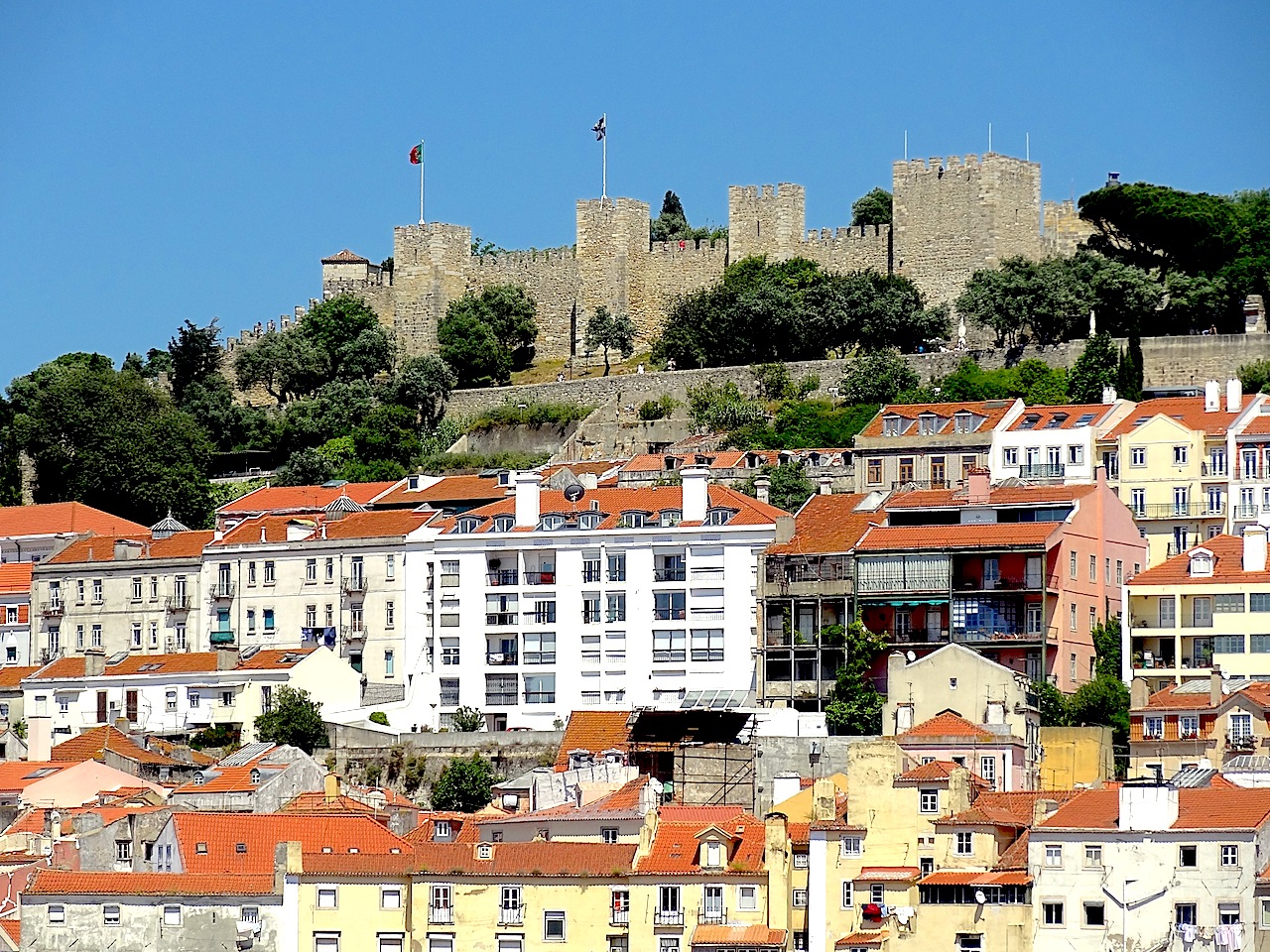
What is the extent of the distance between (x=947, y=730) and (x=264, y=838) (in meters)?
12.5

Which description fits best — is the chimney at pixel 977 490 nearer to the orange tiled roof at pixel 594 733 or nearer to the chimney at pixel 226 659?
the orange tiled roof at pixel 594 733

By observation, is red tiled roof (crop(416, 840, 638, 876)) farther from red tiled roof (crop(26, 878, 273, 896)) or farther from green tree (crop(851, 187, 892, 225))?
green tree (crop(851, 187, 892, 225))

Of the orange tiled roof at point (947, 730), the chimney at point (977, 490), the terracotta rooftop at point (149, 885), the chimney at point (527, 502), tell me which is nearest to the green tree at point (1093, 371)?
the chimney at point (977, 490)

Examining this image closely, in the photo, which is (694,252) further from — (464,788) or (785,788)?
(785,788)

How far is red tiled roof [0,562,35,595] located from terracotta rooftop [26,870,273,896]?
26858 millimetres

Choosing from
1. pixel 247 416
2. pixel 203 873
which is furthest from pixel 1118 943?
pixel 247 416

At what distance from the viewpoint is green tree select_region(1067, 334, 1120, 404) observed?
8194 cm

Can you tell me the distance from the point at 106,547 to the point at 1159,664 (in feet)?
88.9

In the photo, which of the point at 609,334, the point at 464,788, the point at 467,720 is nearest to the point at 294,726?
the point at 467,720

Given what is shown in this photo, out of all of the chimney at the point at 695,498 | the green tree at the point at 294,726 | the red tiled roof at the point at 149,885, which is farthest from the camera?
the chimney at the point at 695,498

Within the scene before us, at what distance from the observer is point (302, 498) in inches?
3258

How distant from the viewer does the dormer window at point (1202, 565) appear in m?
64.8

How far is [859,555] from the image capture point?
211 ft

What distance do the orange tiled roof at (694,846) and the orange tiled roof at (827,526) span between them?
1377 cm
